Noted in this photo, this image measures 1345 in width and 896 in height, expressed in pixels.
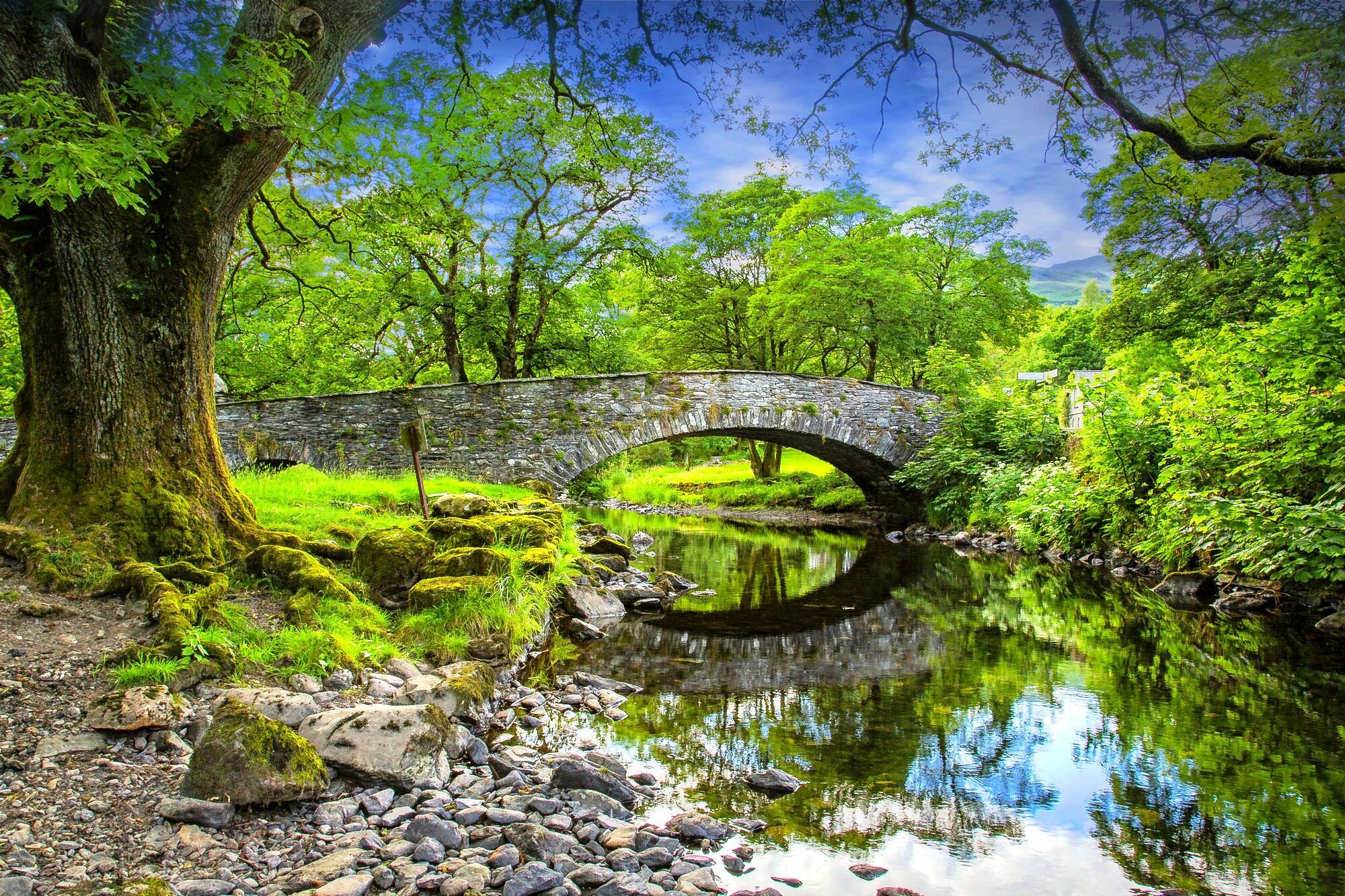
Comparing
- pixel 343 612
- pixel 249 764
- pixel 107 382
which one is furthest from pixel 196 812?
pixel 107 382

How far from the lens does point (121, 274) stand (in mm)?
4578

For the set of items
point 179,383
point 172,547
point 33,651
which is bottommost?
point 33,651

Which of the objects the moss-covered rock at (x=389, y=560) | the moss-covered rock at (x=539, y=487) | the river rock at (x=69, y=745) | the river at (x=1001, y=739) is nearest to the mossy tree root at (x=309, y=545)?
the moss-covered rock at (x=389, y=560)

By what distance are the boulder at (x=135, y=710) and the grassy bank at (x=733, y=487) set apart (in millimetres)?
18263

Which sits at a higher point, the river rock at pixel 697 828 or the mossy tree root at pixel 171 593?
the mossy tree root at pixel 171 593

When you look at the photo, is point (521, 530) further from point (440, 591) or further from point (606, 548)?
point (606, 548)

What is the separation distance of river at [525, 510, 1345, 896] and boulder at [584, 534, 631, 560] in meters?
2.56

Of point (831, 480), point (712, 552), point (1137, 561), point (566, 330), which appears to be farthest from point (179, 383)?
point (831, 480)

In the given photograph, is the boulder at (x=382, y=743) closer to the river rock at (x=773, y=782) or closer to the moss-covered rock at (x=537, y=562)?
the river rock at (x=773, y=782)

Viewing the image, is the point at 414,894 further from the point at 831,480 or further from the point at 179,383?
the point at 831,480

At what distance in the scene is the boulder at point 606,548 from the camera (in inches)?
399

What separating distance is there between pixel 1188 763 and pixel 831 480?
58.1 ft

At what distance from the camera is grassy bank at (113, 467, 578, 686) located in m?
3.71

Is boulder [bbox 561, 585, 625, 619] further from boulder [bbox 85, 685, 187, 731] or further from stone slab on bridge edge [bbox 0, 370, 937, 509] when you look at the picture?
stone slab on bridge edge [bbox 0, 370, 937, 509]
